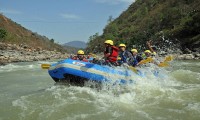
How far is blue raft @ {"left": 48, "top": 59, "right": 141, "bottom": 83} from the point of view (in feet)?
33.5

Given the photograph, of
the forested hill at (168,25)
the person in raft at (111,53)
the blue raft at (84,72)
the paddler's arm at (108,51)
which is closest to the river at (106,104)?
the blue raft at (84,72)

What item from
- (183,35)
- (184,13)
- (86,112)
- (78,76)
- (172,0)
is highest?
(172,0)

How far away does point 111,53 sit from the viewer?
10.8 metres

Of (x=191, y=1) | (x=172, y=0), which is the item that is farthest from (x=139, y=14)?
(x=191, y=1)

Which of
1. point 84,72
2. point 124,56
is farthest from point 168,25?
point 84,72

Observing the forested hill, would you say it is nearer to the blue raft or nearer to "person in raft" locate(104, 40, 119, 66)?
"person in raft" locate(104, 40, 119, 66)

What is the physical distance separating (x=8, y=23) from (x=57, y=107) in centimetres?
7199

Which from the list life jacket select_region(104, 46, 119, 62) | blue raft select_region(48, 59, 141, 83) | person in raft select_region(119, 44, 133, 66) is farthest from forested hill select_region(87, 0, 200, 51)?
blue raft select_region(48, 59, 141, 83)

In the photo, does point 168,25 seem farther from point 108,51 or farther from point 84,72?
point 84,72

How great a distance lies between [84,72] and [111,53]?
4.12ft

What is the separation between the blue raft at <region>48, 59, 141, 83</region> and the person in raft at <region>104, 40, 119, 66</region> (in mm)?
377

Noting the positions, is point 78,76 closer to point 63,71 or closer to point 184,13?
point 63,71

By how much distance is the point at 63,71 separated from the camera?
33.6ft

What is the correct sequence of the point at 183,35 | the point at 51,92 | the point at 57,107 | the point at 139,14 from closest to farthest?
the point at 57,107 → the point at 51,92 → the point at 183,35 → the point at 139,14
